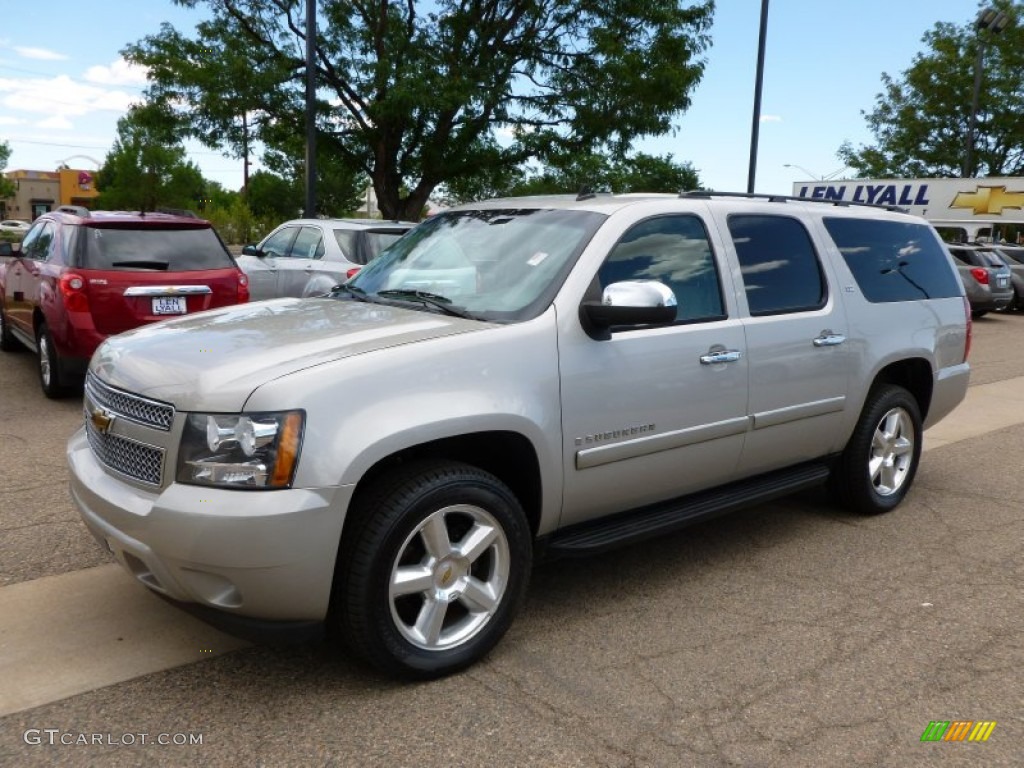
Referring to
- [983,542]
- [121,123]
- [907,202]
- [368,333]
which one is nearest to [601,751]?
[368,333]

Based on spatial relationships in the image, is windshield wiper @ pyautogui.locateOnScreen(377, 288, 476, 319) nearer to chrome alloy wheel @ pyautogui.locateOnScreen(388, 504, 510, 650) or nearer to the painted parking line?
chrome alloy wheel @ pyautogui.locateOnScreen(388, 504, 510, 650)

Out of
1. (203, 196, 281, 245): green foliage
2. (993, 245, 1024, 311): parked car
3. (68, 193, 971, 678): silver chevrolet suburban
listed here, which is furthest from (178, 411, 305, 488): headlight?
(203, 196, 281, 245): green foliage

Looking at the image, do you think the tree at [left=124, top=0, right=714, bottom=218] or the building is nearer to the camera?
the tree at [left=124, top=0, right=714, bottom=218]

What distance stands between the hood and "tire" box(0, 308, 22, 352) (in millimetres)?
7396

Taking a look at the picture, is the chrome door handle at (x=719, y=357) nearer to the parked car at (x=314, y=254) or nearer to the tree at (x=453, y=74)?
the parked car at (x=314, y=254)

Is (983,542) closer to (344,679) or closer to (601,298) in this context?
(601,298)

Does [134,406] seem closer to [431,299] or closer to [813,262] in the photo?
[431,299]

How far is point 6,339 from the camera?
1018 cm

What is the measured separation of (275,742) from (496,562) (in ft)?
3.16

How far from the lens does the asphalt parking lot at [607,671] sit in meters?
2.82

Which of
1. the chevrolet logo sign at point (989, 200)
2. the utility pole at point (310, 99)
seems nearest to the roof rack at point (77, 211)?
the utility pole at point (310, 99)

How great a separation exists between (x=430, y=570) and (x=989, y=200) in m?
33.9

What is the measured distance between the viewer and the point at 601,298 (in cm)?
363

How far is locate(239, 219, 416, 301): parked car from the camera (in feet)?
32.6
